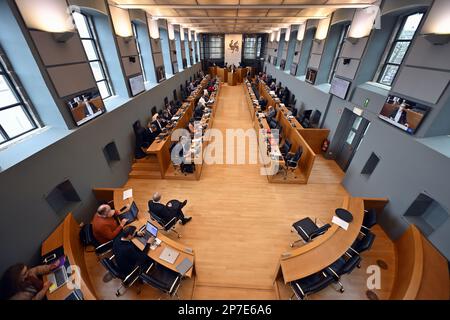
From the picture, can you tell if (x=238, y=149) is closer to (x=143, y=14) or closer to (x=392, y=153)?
(x=392, y=153)

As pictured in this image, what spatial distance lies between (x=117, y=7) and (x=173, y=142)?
4.65 meters

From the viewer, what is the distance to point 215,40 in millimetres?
21125

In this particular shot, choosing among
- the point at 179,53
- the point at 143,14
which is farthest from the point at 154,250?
the point at 179,53

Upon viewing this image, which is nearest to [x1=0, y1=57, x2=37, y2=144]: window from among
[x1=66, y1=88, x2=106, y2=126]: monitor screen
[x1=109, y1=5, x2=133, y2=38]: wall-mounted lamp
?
[x1=66, y1=88, x2=106, y2=126]: monitor screen

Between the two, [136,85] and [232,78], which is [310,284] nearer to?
[136,85]

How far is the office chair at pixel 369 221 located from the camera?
12.6ft

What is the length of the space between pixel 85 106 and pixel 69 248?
3.23 meters

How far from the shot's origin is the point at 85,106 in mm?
4453

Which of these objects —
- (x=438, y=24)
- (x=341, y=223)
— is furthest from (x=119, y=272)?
(x=438, y=24)

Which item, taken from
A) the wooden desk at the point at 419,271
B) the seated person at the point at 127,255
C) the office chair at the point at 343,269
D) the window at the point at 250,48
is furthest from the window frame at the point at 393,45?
the window at the point at 250,48

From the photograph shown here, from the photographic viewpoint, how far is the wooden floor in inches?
135

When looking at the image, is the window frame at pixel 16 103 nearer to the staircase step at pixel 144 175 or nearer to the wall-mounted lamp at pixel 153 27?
the staircase step at pixel 144 175

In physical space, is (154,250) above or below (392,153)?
below
